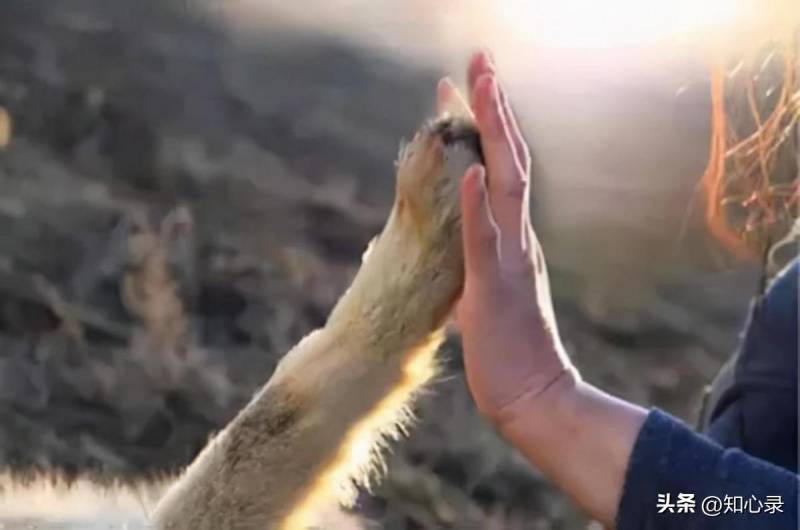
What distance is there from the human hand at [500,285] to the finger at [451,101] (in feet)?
0.18

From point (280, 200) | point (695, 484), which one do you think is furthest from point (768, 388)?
point (280, 200)

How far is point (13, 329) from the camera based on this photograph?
985 millimetres

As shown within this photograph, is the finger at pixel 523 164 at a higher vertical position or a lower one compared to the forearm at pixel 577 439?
higher

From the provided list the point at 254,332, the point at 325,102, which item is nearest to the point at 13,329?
the point at 254,332

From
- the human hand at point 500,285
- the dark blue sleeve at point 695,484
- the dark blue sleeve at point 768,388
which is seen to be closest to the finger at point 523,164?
the human hand at point 500,285

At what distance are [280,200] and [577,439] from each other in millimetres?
378

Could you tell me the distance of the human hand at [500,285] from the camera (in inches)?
31.4

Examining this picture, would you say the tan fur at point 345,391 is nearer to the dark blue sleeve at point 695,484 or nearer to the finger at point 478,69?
the finger at point 478,69

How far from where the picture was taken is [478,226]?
0.79 metres

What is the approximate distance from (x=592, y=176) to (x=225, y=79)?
35cm

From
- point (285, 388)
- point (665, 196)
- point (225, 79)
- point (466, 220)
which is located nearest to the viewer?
point (466, 220)

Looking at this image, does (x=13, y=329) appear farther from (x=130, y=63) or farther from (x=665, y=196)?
(x=665, y=196)

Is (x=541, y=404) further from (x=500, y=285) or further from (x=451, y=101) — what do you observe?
(x=451, y=101)

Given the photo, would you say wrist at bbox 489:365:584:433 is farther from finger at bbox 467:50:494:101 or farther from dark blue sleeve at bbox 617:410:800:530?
finger at bbox 467:50:494:101
